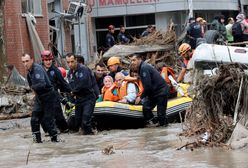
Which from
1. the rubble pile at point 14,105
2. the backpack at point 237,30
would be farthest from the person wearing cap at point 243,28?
the rubble pile at point 14,105

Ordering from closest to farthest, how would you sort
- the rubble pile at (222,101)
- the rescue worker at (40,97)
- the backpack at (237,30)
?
the rubble pile at (222,101) < the rescue worker at (40,97) < the backpack at (237,30)

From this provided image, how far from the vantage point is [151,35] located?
898 inches

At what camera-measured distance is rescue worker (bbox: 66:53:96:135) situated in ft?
46.5

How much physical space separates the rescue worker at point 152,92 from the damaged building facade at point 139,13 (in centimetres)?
2431

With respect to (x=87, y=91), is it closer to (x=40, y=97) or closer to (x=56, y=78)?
(x=56, y=78)

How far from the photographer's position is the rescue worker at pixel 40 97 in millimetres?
12766

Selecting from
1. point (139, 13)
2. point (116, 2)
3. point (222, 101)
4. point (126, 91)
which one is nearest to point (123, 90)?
point (126, 91)

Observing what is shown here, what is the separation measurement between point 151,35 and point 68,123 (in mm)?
8255

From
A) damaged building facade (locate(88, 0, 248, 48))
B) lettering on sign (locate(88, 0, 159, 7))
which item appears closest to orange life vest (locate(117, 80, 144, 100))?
damaged building facade (locate(88, 0, 248, 48))

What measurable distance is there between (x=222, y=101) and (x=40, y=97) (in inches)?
139

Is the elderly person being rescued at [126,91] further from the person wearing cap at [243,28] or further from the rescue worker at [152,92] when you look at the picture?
the person wearing cap at [243,28]

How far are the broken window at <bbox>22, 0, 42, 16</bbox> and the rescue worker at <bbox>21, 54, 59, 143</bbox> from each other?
15.2 m

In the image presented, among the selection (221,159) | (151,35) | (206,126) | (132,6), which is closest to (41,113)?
(206,126)

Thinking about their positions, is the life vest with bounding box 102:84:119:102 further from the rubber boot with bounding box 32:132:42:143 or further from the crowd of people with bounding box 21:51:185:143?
the rubber boot with bounding box 32:132:42:143
